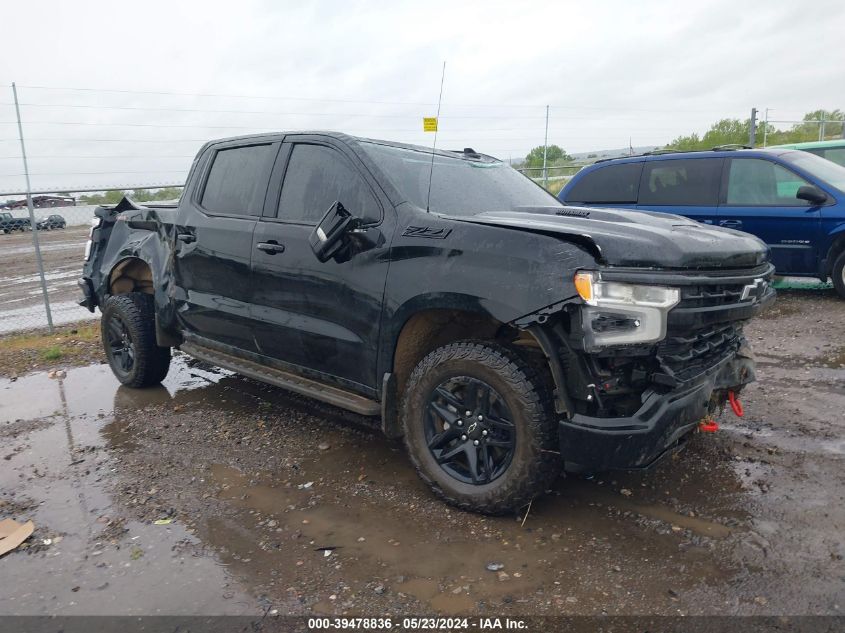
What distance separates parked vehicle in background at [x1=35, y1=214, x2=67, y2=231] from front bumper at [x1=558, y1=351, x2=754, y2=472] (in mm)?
26252

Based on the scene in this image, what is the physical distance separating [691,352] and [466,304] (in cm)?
102

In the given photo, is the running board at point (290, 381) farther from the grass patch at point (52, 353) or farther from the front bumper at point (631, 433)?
the grass patch at point (52, 353)

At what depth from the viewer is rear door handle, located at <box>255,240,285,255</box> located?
3.87 meters

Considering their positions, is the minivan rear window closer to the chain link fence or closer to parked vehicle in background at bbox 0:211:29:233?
the chain link fence

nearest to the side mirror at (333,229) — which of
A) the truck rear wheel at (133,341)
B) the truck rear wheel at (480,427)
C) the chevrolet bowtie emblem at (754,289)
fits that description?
the truck rear wheel at (480,427)

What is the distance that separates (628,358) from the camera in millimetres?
2760

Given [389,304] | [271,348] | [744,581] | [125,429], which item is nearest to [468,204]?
[389,304]

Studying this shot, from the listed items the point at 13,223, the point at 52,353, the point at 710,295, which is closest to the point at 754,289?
the point at 710,295

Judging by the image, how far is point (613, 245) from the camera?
108 inches

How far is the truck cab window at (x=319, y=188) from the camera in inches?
141

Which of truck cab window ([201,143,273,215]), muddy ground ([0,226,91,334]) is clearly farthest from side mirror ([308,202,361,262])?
muddy ground ([0,226,91,334])

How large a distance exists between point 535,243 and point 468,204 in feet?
3.27

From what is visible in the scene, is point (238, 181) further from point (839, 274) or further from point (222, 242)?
point (839, 274)

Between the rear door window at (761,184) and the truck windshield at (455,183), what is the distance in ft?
13.2
